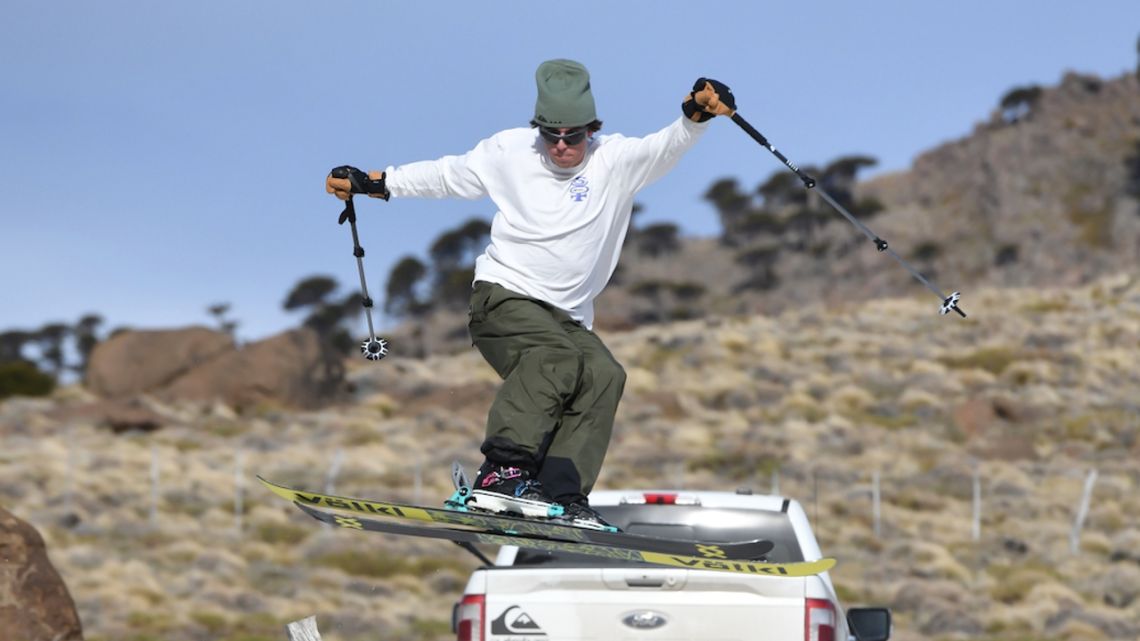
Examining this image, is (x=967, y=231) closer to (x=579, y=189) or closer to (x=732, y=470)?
(x=732, y=470)

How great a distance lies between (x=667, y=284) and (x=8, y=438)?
5456 cm

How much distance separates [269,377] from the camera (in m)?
42.1

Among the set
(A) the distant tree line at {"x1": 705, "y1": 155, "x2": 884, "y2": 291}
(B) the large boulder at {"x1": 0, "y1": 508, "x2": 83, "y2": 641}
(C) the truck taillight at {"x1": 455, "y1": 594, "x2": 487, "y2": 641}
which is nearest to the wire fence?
(B) the large boulder at {"x1": 0, "y1": 508, "x2": 83, "y2": 641}

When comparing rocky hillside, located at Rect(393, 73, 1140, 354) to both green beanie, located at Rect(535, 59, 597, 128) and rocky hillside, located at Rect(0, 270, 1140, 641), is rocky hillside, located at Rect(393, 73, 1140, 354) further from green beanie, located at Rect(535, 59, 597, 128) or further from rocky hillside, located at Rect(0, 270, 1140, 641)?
green beanie, located at Rect(535, 59, 597, 128)

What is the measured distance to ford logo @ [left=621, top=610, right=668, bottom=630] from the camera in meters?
5.74

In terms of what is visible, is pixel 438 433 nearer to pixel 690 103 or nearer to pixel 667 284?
pixel 690 103

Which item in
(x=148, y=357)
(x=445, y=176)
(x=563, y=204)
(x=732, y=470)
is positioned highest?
(x=148, y=357)

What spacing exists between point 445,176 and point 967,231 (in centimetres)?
10265

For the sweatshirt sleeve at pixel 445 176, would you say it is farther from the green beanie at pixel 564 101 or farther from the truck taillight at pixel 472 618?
the truck taillight at pixel 472 618

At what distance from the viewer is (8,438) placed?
35.2m

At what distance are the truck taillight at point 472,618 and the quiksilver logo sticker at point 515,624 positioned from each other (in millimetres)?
60

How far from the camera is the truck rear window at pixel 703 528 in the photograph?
6473mm

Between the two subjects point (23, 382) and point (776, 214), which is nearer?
point (23, 382)

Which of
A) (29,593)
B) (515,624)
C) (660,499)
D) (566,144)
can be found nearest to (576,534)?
(515,624)
